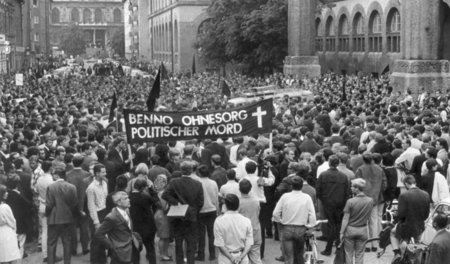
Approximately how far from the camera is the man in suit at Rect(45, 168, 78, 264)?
11.3m

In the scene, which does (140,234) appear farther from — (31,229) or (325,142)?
(325,142)

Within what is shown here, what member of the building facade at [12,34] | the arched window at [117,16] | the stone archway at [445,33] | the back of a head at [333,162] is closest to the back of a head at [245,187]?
the back of a head at [333,162]

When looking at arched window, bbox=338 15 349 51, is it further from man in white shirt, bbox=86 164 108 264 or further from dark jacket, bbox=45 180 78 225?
dark jacket, bbox=45 180 78 225

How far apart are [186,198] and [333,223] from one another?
7.63ft

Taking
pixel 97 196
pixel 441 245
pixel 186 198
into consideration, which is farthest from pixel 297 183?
pixel 97 196

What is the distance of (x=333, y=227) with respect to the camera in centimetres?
1174

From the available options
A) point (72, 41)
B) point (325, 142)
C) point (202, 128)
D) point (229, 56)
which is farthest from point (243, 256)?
point (72, 41)

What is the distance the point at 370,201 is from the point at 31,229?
546 cm

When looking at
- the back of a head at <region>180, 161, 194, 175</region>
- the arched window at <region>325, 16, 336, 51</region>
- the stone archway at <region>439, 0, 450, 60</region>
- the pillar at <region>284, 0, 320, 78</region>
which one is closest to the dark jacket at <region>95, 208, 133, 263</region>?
the back of a head at <region>180, 161, 194, 175</region>

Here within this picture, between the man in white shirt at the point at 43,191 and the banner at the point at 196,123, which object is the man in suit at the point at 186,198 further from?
the man in white shirt at the point at 43,191

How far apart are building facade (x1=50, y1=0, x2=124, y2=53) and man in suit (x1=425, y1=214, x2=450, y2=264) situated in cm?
16398

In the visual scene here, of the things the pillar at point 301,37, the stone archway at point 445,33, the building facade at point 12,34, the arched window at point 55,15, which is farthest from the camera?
the arched window at point 55,15

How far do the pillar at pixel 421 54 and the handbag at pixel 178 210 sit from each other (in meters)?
21.6

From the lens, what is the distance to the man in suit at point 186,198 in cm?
1088
